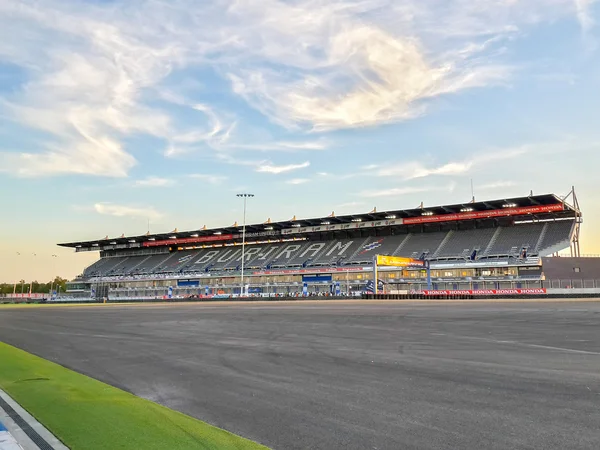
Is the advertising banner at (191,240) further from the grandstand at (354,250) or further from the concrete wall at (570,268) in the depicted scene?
the concrete wall at (570,268)

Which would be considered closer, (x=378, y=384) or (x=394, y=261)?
(x=378, y=384)

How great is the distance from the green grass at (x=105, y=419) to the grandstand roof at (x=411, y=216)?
210 ft

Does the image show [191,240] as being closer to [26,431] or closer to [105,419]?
[105,419]

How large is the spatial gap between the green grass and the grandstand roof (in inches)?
2518

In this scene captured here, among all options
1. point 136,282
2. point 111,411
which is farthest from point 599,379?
point 136,282

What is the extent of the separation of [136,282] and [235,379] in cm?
9133

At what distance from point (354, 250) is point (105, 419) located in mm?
70854

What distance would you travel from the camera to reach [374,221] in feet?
251

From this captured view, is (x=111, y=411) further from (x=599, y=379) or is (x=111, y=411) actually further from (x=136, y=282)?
(x=136, y=282)

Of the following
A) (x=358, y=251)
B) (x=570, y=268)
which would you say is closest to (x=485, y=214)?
(x=570, y=268)

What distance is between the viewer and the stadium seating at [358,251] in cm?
5938

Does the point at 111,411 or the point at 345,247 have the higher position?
the point at 345,247

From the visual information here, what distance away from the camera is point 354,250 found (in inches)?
2950

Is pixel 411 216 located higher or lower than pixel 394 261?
higher
